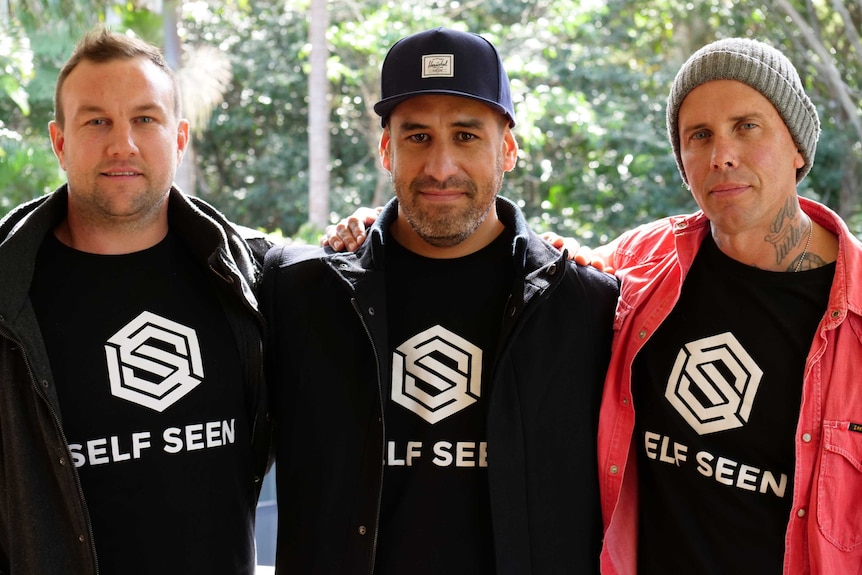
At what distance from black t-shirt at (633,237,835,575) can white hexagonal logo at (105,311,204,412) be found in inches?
45.7

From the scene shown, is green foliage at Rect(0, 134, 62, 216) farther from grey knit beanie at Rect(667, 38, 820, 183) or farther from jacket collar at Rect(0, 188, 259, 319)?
grey knit beanie at Rect(667, 38, 820, 183)

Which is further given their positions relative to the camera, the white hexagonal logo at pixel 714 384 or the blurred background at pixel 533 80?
the blurred background at pixel 533 80

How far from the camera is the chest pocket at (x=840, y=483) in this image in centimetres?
190

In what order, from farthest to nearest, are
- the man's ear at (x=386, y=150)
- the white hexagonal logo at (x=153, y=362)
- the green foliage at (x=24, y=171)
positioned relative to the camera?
the green foliage at (x=24, y=171)
the man's ear at (x=386, y=150)
the white hexagonal logo at (x=153, y=362)

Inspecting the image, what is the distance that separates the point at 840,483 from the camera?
75.0 inches

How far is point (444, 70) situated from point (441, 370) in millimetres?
757

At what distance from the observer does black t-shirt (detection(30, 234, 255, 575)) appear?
81.4 inches

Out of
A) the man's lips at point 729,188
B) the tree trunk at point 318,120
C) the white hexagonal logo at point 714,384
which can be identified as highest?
the tree trunk at point 318,120

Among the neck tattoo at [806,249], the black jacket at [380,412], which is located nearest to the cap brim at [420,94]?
the black jacket at [380,412]

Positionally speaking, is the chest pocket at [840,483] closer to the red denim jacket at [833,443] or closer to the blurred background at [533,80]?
the red denim jacket at [833,443]

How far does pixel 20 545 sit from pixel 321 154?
6.44 m

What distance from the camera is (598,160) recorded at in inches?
308

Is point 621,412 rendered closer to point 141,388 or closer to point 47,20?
point 141,388

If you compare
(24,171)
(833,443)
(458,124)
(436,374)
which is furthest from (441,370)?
(24,171)
